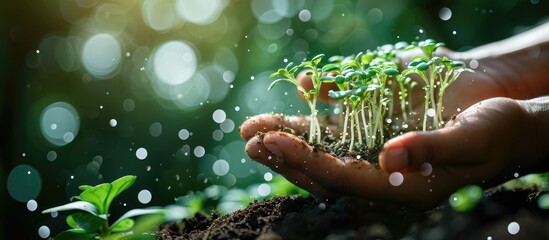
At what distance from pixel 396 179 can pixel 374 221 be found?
0.20 m

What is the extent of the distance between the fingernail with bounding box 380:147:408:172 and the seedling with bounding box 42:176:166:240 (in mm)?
630

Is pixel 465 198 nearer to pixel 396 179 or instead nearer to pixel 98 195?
pixel 396 179

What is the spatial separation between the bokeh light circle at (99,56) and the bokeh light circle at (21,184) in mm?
944

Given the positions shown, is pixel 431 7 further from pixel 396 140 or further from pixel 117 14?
pixel 396 140

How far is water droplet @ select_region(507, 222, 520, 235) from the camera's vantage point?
1096 millimetres

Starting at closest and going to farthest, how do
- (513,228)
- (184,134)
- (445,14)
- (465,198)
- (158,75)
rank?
1. (513,228)
2. (465,198)
3. (445,14)
4. (184,134)
5. (158,75)

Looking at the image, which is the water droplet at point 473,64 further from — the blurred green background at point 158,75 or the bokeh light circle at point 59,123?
the bokeh light circle at point 59,123

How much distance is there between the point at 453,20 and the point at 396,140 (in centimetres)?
275

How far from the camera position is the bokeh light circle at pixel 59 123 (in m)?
4.12

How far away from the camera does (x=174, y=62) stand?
4.37 metres

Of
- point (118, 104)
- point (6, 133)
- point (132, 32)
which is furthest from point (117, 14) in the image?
point (6, 133)

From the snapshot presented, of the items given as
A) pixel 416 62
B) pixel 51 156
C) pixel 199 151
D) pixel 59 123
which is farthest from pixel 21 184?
pixel 416 62

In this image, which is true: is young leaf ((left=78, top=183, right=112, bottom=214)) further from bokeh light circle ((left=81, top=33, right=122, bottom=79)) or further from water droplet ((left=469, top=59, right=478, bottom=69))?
bokeh light circle ((left=81, top=33, right=122, bottom=79))

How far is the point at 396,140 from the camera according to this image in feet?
4.05
